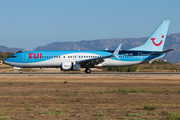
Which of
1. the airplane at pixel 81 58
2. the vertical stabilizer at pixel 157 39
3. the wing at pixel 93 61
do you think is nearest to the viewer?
the wing at pixel 93 61

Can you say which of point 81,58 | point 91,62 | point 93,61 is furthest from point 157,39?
point 81,58

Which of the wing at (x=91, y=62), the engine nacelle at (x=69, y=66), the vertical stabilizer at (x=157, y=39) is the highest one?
the vertical stabilizer at (x=157, y=39)

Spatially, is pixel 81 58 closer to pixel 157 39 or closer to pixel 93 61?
pixel 93 61

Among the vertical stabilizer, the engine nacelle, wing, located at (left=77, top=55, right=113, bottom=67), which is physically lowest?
the engine nacelle

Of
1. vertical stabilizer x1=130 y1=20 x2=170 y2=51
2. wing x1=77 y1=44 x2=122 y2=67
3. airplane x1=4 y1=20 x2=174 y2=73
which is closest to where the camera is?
wing x1=77 y1=44 x2=122 y2=67

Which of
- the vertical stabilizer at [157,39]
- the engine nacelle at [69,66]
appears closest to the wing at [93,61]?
the engine nacelle at [69,66]

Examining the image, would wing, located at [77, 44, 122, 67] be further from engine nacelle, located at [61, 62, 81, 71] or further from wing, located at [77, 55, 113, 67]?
engine nacelle, located at [61, 62, 81, 71]

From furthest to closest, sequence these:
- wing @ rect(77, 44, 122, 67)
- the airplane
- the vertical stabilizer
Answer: the vertical stabilizer → the airplane → wing @ rect(77, 44, 122, 67)

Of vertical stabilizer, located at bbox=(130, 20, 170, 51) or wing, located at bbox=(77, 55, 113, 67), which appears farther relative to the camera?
vertical stabilizer, located at bbox=(130, 20, 170, 51)

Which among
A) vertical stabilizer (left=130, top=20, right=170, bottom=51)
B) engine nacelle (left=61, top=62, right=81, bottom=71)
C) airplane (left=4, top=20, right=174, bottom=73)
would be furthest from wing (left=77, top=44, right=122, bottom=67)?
vertical stabilizer (left=130, top=20, right=170, bottom=51)

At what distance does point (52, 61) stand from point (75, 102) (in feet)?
90.5

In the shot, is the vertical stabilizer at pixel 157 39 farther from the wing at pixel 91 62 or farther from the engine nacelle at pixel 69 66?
the engine nacelle at pixel 69 66

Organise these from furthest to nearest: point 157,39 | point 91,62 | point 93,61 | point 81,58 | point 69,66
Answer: point 157,39
point 81,58
point 91,62
point 93,61
point 69,66

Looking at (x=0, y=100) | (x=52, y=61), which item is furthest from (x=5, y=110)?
(x=52, y=61)
